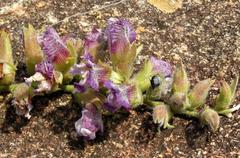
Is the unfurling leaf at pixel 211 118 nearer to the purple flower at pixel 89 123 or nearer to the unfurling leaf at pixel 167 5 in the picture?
the purple flower at pixel 89 123

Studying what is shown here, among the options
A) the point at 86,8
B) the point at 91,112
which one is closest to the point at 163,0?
the point at 86,8

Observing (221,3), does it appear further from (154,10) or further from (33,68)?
(33,68)

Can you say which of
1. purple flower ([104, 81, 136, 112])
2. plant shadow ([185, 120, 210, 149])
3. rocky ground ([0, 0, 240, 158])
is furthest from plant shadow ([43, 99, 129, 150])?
plant shadow ([185, 120, 210, 149])

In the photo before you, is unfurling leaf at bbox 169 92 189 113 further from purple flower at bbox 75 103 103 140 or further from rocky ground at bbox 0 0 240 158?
purple flower at bbox 75 103 103 140

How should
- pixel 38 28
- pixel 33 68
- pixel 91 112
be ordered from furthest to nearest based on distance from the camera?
pixel 38 28, pixel 33 68, pixel 91 112

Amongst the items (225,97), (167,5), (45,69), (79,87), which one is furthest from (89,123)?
(167,5)

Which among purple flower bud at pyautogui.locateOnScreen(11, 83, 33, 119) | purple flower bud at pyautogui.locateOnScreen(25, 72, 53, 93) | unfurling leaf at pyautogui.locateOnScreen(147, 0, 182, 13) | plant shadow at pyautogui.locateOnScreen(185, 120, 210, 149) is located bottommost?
plant shadow at pyautogui.locateOnScreen(185, 120, 210, 149)

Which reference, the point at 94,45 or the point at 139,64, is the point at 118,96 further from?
the point at 139,64
